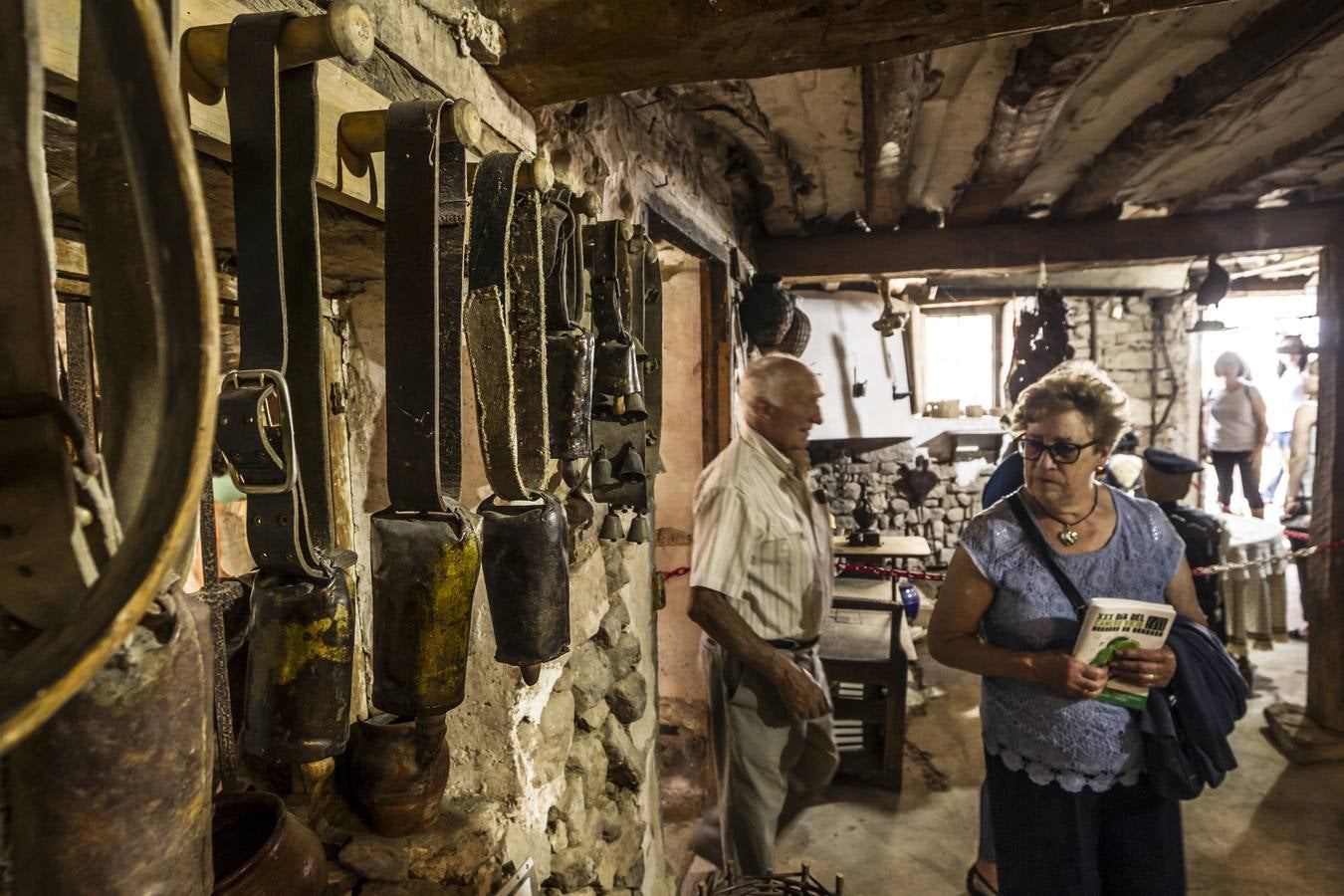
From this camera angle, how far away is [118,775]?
0.40 meters

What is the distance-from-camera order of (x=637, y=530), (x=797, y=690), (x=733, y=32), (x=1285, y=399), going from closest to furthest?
1. (x=733, y=32)
2. (x=637, y=530)
3. (x=797, y=690)
4. (x=1285, y=399)

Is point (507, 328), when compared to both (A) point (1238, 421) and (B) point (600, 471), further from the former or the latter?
(A) point (1238, 421)

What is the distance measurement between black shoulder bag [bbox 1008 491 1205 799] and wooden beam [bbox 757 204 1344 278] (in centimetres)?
245

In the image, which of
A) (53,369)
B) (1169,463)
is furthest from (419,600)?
(1169,463)

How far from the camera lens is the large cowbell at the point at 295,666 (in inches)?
22.7

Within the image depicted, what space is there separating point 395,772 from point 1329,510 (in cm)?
460

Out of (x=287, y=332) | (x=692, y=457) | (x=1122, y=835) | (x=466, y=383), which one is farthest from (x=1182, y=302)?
(x=287, y=332)

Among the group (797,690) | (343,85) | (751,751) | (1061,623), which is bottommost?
(751,751)

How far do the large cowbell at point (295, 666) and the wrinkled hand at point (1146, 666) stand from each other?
181 cm

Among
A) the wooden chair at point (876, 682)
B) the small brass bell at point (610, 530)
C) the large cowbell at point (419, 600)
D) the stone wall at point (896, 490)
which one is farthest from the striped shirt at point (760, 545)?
the stone wall at point (896, 490)

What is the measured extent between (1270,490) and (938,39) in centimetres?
1268

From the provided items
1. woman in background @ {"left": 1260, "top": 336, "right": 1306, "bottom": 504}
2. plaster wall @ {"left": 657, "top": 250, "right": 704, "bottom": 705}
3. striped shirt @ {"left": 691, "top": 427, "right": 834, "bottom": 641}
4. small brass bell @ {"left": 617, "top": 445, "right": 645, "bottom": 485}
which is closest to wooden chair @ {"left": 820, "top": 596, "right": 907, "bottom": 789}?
plaster wall @ {"left": 657, "top": 250, "right": 704, "bottom": 705}

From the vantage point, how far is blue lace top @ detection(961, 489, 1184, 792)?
5.75 ft

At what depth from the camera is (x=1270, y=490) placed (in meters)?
10.5
